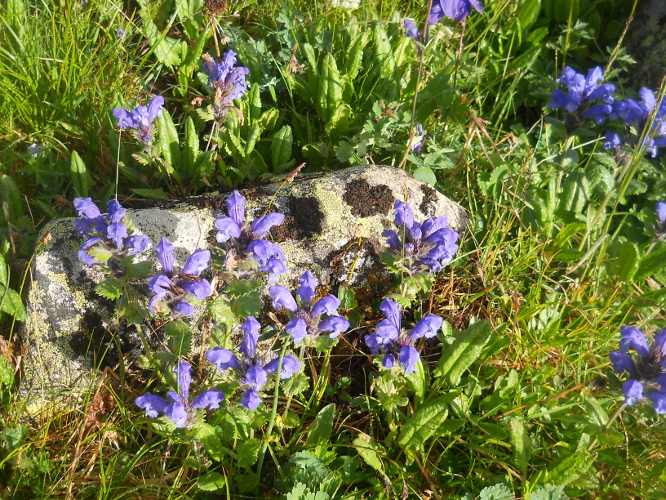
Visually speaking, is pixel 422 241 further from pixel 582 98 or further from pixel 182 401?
pixel 582 98

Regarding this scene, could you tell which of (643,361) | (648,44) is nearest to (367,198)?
(643,361)

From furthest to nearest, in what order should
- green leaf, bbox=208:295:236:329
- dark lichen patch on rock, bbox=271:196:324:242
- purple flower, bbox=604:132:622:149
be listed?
purple flower, bbox=604:132:622:149 < dark lichen patch on rock, bbox=271:196:324:242 < green leaf, bbox=208:295:236:329

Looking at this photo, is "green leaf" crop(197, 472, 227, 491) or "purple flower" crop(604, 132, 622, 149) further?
"purple flower" crop(604, 132, 622, 149)

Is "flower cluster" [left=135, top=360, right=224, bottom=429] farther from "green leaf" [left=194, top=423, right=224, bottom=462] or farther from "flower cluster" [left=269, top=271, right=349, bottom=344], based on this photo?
"flower cluster" [left=269, top=271, right=349, bottom=344]

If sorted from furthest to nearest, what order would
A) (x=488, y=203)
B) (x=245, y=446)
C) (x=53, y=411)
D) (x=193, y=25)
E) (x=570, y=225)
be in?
(x=193, y=25)
(x=488, y=203)
(x=570, y=225)
(x=53, y=411)
(x=245, y=446)

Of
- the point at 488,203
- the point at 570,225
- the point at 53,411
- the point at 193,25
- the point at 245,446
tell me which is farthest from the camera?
the point at 193,25

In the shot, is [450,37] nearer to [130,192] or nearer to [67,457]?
[130,192]

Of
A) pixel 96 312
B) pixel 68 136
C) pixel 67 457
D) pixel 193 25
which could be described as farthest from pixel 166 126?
pixel 67 457

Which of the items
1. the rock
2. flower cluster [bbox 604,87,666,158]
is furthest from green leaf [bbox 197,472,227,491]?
the rock
